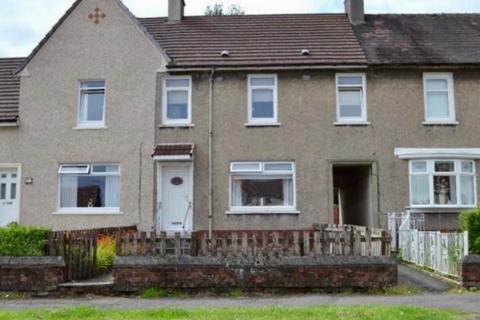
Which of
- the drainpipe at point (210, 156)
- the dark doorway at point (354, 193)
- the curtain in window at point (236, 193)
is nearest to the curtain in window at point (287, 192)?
the curtain in window at point (236, 193)

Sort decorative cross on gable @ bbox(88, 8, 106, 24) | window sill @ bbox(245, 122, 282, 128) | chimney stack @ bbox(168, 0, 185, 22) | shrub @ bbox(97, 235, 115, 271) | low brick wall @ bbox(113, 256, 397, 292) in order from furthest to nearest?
chimney stack @ bbox(168, 0, 185, 22) < decorative cross on gable @ bbox(88, 8, 106, 24) < window sill @ bbox(245, 122, 282, 128) < shrub @ bbox(97, 235, 115, 271) < low brick wall @ bbox(113, 256, 397, 292)

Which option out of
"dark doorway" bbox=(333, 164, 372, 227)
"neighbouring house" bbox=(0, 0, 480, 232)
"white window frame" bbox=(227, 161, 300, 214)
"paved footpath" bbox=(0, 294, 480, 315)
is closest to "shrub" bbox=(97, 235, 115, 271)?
"paved footpath" bbox=(0, 294, 480, 315)

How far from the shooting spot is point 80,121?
65.9 ft

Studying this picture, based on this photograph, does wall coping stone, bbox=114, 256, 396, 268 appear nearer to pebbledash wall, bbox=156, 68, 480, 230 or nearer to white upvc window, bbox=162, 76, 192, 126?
pebbledash wall, bbox=156, 68, 480, 230

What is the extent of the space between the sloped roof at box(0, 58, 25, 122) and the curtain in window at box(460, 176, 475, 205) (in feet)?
49.6

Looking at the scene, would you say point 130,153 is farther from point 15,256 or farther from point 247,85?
point 15,256

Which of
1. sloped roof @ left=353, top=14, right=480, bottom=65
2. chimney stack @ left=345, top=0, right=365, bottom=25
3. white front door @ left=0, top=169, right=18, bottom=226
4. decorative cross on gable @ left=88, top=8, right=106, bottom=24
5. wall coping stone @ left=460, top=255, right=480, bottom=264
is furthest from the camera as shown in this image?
chimney stack @ left=345, top=0, right=365, bottom=25

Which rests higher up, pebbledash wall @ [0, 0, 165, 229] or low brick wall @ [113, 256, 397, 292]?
pebbledash wall @ [0, 0, 165, 229]

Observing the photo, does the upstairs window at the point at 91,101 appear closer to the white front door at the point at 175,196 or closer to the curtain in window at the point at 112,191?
the curtain in window at the point at 112,191

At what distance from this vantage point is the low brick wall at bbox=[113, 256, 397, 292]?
10656 mm

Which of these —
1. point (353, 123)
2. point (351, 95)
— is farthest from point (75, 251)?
point (351, 95)

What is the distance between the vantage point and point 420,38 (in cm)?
2119

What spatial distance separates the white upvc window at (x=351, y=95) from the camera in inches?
773

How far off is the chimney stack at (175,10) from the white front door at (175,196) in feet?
22.1
